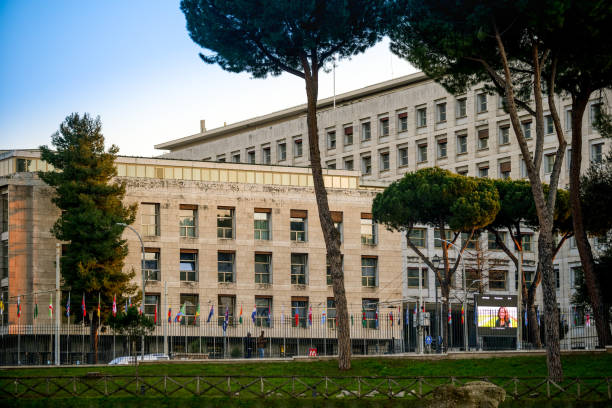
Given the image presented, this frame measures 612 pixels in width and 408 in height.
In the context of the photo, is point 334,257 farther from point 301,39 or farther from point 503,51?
point 503,51

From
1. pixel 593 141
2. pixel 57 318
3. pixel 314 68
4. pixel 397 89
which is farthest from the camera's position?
pixel 397 89

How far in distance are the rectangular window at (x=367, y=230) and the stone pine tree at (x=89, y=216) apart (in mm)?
16377

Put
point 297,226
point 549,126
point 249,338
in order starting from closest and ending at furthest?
point 249,338 → point 297,226 → point 549,126

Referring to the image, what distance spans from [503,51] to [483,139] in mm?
55360

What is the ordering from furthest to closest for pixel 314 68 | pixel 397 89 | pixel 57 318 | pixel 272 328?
pixel 397 89 < pixel 272 328 < pixel 57 318 < pixel 314 68

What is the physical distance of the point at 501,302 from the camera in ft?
181

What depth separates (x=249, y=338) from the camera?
192 feet

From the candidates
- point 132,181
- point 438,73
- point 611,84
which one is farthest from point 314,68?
point 132,181

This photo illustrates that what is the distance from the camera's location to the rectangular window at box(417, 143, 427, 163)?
9368cm

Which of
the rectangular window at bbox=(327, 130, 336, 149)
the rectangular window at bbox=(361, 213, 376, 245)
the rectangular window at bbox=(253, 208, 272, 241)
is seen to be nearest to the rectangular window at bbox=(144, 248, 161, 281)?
the rectangular window at bbox=(253, 208, 272, 241)

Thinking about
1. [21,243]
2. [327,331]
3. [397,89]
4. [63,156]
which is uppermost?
[397,89]

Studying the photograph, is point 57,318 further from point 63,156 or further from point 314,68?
point 314,68

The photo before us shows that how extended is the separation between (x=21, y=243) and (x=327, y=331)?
18734 millimetres

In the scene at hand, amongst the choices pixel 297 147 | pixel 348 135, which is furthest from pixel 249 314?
pixel 297 147
